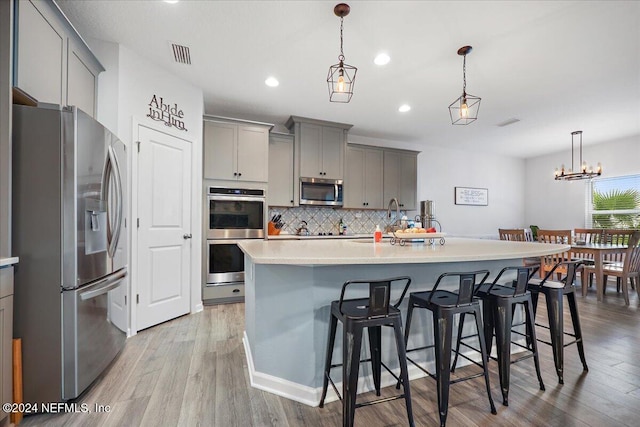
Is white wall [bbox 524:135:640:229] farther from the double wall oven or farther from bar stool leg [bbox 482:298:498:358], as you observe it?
the double wall oven

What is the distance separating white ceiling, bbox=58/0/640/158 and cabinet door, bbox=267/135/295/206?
0.44 metres

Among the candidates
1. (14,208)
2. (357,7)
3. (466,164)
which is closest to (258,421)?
(14,208)

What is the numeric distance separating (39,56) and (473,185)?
6.86 m

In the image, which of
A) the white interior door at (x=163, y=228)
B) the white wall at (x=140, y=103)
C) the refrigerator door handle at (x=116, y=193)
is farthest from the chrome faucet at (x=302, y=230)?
the refrigerator door handle at (x=116, y=193)

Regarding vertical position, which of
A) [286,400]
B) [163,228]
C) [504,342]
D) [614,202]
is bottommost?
[286,400]

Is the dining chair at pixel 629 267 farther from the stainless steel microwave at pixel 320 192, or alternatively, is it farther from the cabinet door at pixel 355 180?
the stainless steel microwave at pixel 320 192

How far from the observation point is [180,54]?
2.78 metres

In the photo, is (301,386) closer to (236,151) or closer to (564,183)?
(236,151)

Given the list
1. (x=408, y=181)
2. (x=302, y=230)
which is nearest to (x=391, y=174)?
(x=408, y=181)

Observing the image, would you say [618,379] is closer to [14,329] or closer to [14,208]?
[14,329]

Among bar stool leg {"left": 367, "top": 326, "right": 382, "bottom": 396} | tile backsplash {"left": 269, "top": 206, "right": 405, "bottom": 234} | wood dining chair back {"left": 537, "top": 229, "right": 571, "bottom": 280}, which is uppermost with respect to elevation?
tile backsplash {"left": 269, "top": 206, "right": 405, "bottom": 234}

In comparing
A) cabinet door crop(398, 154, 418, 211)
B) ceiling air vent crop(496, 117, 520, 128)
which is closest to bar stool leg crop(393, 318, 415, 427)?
cabinet door crop(398, 154, 418, 211)

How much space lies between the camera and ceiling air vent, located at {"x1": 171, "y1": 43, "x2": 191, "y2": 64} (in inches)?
105

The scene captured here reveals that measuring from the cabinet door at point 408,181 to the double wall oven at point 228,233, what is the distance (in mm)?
2632
